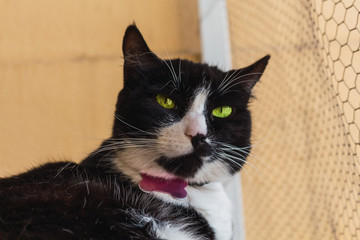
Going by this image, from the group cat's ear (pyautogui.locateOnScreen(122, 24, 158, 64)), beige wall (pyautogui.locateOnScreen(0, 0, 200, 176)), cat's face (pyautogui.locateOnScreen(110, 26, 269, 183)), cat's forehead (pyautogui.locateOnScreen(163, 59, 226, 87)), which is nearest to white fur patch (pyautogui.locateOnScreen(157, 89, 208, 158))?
cat's face (pyautogui.locateOnScreen(110, 26, 269, 183))

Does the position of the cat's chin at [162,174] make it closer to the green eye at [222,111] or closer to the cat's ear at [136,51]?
the green eye at [222,111]

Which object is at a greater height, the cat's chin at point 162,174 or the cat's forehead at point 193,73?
the cat's forehead at point 193,73

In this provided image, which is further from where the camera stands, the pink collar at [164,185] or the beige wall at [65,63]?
the beige wall at [65,63]

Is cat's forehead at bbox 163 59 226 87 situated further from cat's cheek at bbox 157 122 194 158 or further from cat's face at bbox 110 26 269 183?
cat's cheek at bbox 157 122 194 158

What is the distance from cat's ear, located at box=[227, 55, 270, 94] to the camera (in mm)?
1080

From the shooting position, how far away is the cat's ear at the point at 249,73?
1.08m

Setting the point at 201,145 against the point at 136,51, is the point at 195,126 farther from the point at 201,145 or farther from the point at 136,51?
the point at 136,51

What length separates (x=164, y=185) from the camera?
37.8 inches

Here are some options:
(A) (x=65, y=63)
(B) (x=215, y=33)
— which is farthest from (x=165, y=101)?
(A) (x=65, y=63)

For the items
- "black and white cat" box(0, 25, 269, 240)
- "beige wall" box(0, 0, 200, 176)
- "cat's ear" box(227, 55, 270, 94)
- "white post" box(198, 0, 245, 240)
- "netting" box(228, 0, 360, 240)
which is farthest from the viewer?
"white post" box(198, 0, 245, 240)

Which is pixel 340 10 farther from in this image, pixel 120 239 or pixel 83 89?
pixel 83 89

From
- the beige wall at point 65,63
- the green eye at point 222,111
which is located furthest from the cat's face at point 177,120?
the beige wall at point 65,63

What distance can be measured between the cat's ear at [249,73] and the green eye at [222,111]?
12 centimetres

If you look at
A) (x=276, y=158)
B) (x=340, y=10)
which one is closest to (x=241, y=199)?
(x=276, y=158)
